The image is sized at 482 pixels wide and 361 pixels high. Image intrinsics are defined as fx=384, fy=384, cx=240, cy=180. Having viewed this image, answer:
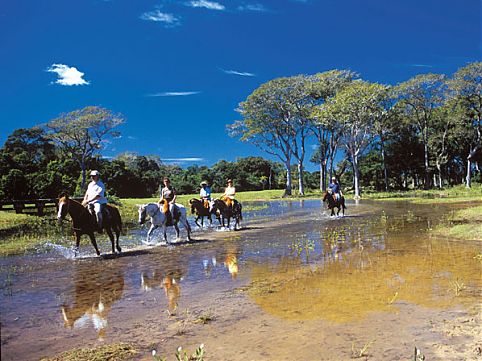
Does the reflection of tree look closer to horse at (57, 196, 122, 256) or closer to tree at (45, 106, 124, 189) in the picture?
horse at (57, 196, 122, 256)

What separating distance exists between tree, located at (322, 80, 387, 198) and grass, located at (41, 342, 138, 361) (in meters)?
41.8

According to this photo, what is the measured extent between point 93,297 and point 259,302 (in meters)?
3.24

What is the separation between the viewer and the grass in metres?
4.55

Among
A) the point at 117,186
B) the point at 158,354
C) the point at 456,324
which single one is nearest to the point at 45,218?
the point at 158,354

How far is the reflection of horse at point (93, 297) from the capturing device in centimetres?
600

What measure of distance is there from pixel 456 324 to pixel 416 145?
6037cm

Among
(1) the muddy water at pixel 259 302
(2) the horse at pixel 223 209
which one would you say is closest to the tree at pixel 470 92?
(2) the horse at pixel 223 209

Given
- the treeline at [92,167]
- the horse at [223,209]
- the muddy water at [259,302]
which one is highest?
the treeline at [92,167]

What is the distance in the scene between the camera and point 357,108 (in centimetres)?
4356

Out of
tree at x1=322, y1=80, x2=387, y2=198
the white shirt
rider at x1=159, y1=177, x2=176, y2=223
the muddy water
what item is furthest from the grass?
tree at x1=322, y1=80, x2=387, y2=198

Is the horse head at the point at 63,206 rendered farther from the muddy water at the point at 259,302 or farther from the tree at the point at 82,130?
the tree at the point at 82,130

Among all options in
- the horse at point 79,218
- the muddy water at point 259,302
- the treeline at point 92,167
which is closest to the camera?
the muddy water at point 259,302

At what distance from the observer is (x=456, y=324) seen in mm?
5125

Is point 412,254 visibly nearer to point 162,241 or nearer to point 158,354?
point 158,354
